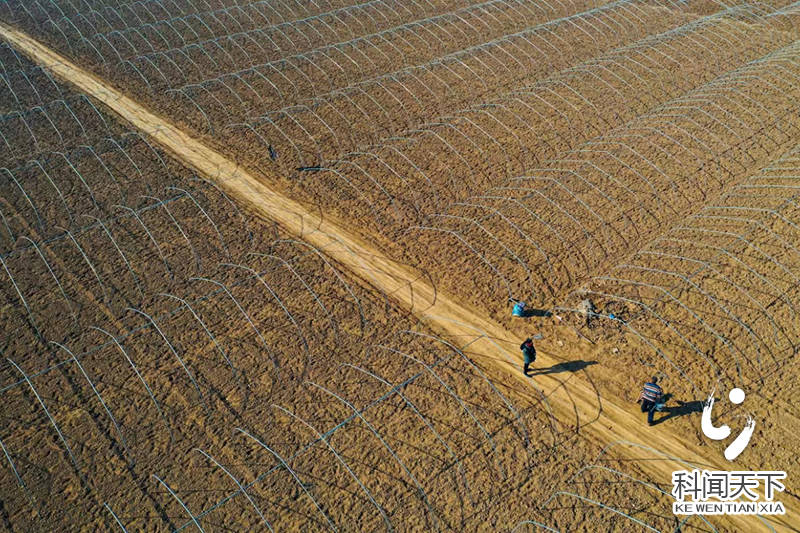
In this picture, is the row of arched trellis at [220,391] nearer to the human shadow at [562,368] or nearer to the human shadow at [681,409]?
the human shadow at [562,368]

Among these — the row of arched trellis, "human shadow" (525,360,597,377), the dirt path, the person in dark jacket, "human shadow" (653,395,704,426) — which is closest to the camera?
the row of arched trellis

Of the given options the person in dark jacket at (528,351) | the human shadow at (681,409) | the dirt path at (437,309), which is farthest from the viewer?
the person in dark jacket at (528,351)

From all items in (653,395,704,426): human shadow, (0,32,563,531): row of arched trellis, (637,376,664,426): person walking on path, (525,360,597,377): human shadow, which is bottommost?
(0,32,563,531): row of arched trellis

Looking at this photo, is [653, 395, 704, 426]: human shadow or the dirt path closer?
the dirt path

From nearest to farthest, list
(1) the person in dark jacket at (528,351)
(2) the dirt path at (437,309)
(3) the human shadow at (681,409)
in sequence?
(2) the dirt path at (437,309) → (3) the human shadow at (681,409) → (1) the person in dark jacket at (528,351)

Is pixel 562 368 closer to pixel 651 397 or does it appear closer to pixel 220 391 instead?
pixel 651 397

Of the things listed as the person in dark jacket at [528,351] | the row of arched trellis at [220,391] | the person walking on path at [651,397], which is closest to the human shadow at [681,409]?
the person walking on path at [651,397]

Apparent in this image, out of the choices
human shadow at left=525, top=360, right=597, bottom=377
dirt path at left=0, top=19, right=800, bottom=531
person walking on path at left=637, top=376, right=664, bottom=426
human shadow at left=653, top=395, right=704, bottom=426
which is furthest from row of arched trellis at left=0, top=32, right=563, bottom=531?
human shadow at left=653, top=395, right=704, bottom=426

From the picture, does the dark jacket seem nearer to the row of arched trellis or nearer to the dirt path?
the dirt path
